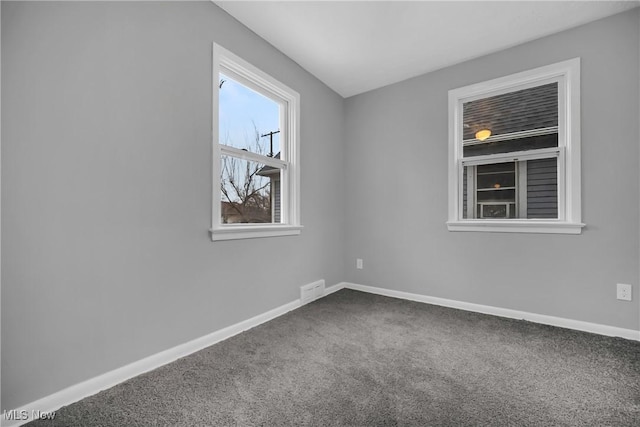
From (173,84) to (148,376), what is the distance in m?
1.83

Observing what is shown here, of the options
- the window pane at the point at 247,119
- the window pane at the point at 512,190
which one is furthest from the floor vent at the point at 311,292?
the window pane at the point at 512,190

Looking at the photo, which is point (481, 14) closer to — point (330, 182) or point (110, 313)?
point (330, 182)

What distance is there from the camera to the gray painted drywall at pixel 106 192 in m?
1.27

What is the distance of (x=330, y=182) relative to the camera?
3.43m

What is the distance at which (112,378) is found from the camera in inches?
61.0

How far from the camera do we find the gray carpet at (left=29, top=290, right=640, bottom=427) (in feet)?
4.33

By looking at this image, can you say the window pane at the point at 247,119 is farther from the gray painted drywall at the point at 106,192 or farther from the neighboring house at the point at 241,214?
the neighboring house at the point at 241,214

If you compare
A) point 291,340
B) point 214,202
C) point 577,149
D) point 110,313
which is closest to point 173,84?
point 214,202

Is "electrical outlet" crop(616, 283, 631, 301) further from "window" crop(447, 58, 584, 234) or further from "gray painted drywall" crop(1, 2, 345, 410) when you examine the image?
"gray painted drywall" crop(1, 2, 345, 410)

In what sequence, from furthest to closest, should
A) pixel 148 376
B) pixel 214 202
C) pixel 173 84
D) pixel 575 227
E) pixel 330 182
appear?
pixel 330 182 < pixel 575 227 < pixel 214 202 < pixel 173 84 < pixel 148 376

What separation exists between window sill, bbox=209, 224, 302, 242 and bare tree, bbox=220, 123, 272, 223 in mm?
128

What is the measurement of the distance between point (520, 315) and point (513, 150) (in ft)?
5.04

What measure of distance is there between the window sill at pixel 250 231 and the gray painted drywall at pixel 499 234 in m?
1.11
